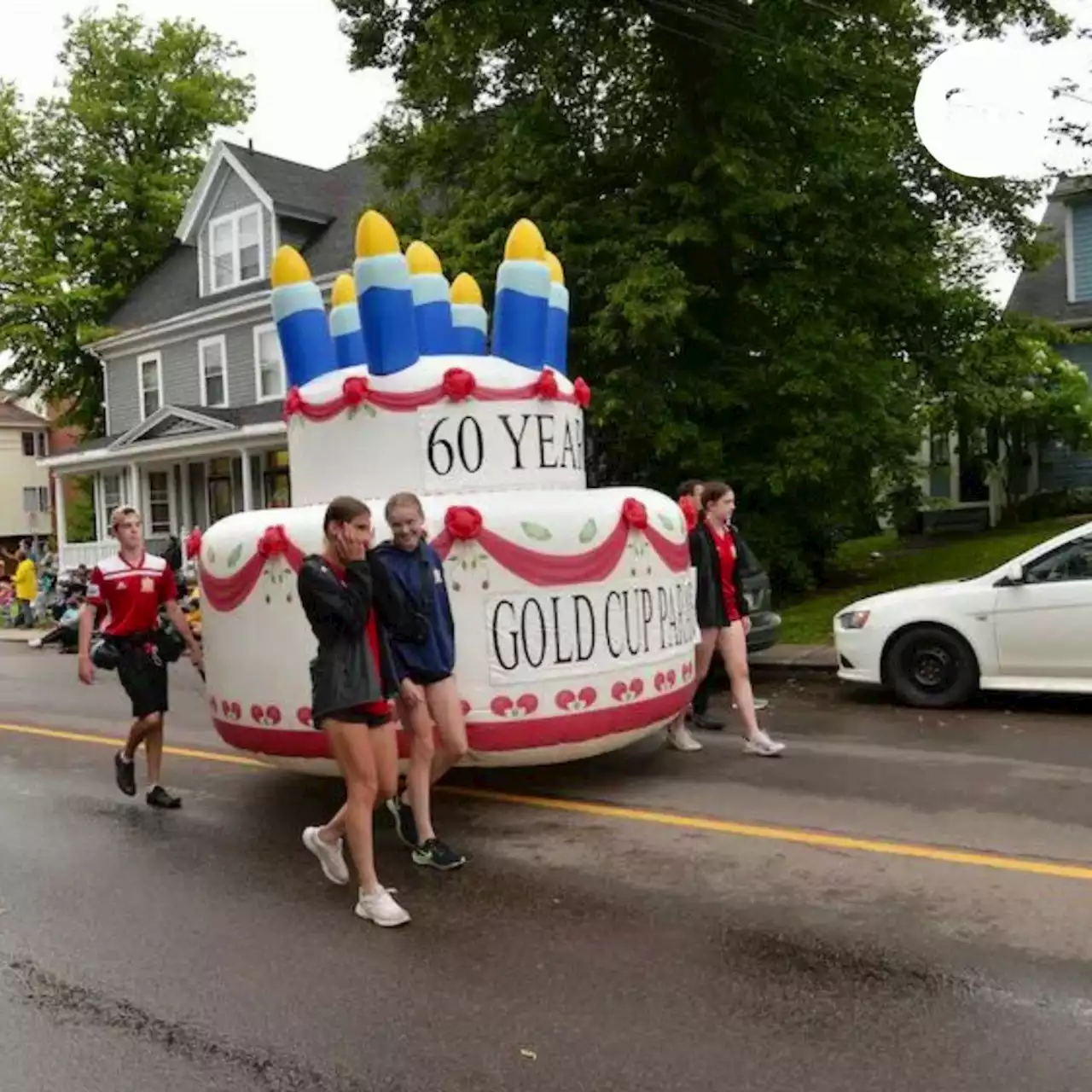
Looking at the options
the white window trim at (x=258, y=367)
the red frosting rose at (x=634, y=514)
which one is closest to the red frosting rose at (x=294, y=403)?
the red frosting rose at (x=634, y=514)

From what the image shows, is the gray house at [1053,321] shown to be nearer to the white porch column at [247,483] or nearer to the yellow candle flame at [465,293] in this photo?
the white porch column at [247,483]

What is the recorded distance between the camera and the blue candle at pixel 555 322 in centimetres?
740

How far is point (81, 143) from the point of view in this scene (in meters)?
33.6

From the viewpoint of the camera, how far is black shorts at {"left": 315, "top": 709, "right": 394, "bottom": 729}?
4.73 m

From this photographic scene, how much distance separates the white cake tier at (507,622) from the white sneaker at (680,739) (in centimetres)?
120

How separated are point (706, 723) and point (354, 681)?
4.66 m

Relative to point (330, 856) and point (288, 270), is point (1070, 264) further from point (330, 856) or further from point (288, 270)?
point (330, 856)

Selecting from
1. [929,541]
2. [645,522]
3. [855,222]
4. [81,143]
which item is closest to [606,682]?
[645,522]

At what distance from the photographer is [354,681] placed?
4.73 meters

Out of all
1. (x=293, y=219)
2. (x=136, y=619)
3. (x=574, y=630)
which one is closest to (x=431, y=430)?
(x=574, y=630)

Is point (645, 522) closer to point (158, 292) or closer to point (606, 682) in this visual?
point (606, 682)

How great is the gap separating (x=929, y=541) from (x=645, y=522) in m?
17.2

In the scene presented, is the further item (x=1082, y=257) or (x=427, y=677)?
(x=1082, y=257)

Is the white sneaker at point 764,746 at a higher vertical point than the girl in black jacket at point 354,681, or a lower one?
lower
